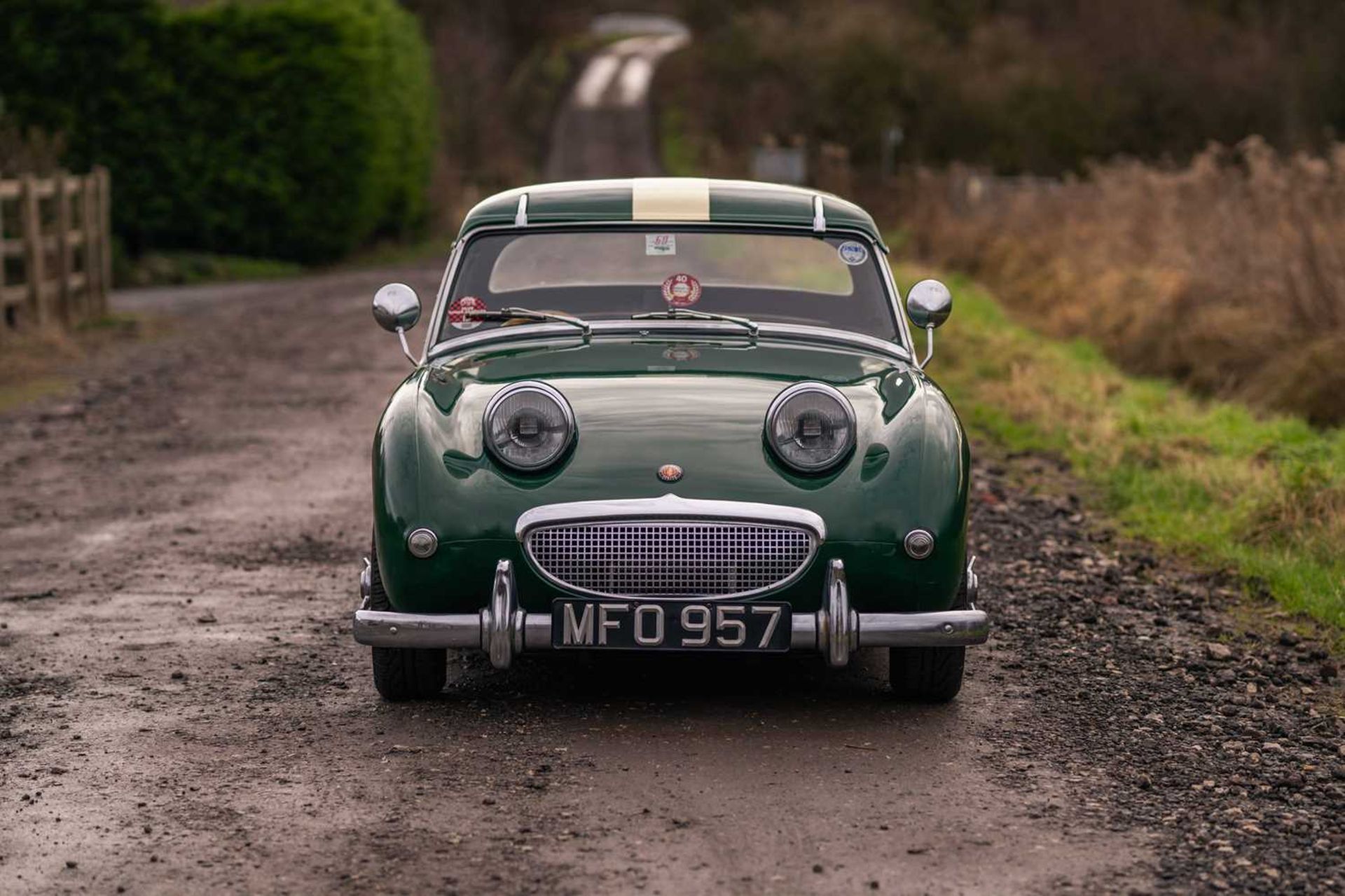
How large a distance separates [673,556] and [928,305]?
167cm

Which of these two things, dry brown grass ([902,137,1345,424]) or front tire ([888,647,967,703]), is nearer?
front tire ([888,647,967,703])

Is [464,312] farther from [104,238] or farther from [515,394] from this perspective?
[104,238]

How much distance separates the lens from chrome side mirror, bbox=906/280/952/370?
21.3ft

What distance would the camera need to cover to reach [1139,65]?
44.8 meters

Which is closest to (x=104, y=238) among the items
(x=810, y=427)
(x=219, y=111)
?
(x=219, y=111)

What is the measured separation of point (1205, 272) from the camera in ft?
46.5

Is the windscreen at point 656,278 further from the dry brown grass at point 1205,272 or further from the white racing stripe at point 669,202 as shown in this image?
the dry brown grass at point 1205,272

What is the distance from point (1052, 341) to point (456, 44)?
105 ft

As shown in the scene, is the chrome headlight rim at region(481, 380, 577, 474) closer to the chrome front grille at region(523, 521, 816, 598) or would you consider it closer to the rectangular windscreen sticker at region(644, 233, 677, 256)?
the chrome front grille at region(523, 521, 816, 598)

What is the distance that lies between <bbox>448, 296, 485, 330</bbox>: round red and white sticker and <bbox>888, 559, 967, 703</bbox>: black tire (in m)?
1.83

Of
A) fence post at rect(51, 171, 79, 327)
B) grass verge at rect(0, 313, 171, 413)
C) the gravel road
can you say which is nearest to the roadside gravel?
the gravel road

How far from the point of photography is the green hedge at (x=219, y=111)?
2617 cm

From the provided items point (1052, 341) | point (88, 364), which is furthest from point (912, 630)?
point (88, 364)

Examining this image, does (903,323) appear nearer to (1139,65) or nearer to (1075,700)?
(1075,700)
